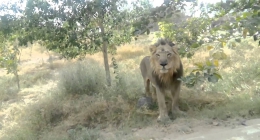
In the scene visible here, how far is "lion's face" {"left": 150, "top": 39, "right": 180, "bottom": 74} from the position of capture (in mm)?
5742

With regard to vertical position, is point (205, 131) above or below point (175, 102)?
below

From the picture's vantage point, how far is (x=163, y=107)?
621cm

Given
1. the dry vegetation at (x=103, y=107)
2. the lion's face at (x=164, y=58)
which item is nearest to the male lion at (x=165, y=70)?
the lion's face at (x=164, y=58)

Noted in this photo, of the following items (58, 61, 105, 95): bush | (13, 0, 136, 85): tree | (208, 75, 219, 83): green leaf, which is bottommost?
(58, 61, 105, 95): bush

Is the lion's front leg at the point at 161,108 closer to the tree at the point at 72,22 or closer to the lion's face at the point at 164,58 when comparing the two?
the lion's face at the point at 164,58

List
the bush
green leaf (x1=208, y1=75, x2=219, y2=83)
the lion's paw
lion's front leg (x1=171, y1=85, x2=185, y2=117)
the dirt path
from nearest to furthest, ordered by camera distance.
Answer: green leaf (x1=208, y1=75, x2=219, y2=83)
the dirt path
the lion's paw
lion's front leg (x1=171, y1=85, x2=185, y2=117)
the bush

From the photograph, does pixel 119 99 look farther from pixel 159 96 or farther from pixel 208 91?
pixel 208 91

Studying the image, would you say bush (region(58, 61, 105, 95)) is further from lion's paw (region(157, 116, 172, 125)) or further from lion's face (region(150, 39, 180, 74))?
lion's face (region(150, 39, 180, 74))

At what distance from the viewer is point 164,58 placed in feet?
18.9

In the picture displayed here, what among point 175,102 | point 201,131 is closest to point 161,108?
point 175,102

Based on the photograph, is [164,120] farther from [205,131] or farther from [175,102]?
[205,131]

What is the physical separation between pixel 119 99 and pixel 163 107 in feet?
4.20

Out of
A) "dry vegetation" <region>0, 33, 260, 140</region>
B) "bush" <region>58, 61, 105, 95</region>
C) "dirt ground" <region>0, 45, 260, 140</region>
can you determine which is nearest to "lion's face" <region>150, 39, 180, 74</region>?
"dry vegetation" <region>0, 33, 260, 140</region>

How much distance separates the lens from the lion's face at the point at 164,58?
5742mm
